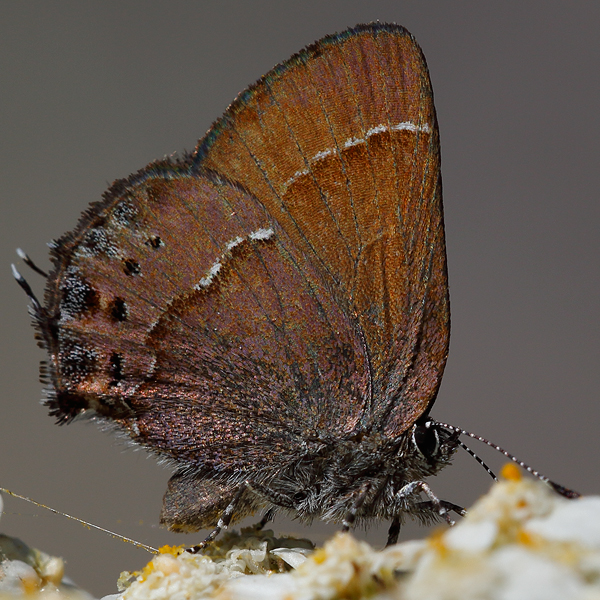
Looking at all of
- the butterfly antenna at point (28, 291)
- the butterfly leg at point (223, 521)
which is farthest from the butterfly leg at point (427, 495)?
the butterfly antenna at point (28, 291)

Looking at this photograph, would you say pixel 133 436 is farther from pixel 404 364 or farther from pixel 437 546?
pixel 437 546

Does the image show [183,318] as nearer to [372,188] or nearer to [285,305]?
[285,305]

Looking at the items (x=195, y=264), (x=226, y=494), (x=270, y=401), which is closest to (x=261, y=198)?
(x=195, y=264)

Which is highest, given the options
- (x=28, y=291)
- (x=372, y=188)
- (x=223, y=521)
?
(x=372, y=188)

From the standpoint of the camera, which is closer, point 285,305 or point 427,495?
point 427,495

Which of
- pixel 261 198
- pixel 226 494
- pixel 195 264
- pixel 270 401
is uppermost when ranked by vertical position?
pixel 261 198

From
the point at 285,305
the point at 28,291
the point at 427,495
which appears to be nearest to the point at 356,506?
the point at 427,495

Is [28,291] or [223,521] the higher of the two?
[28,291]
